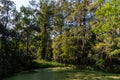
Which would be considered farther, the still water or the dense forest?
the dense forest

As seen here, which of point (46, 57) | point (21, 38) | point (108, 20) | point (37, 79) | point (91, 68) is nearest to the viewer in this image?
point (108, 20)

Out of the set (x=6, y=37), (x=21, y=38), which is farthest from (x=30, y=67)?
(x=21, y=38)

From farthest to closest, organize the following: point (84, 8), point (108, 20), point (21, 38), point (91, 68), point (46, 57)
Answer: point (46, 57) < point (21, 38) < point (84, 8) < point (91, 68) < point (108, 20)

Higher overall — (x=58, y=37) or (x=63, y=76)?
(x=58, y=37)

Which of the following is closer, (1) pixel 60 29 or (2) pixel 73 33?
(2) pixel 73 33

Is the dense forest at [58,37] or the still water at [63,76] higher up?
the dense forest at [58,37]

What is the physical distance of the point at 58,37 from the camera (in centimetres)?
2303

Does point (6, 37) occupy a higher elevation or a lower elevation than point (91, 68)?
higher

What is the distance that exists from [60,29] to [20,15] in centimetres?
533

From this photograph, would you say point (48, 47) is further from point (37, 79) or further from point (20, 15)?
point (37, 79)

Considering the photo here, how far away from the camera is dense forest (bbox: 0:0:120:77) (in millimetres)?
18344

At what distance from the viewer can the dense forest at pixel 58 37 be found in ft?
60.2

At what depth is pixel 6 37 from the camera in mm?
19375

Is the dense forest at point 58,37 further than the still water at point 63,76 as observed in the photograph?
Yes
